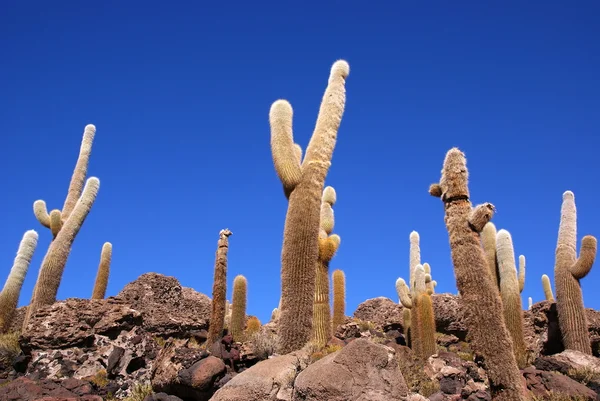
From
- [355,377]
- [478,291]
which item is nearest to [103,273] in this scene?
[355,377]

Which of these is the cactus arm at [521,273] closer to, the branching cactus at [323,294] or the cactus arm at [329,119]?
the branching cactus at [323,294]

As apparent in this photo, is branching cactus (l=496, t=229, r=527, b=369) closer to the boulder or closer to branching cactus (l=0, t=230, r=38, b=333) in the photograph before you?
the boulder

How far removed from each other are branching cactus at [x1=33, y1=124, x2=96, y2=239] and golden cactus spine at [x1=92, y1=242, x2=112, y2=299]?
6.31 ft

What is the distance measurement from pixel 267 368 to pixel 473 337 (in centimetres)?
323

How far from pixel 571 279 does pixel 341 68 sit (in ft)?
30.4

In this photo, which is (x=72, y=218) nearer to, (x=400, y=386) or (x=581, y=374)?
(x=400, y=386)

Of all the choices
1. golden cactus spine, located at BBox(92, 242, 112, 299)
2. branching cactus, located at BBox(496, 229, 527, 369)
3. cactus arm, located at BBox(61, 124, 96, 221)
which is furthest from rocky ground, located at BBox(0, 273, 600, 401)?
cactus arm, located at BBox(61, 124, 96, 221)

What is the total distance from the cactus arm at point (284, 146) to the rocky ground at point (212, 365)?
336 cm

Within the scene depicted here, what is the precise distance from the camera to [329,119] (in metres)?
11.0

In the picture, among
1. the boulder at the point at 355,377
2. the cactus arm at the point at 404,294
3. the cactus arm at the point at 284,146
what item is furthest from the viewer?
the cactus arm at the point at 404,294

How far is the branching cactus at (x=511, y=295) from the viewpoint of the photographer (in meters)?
12.5

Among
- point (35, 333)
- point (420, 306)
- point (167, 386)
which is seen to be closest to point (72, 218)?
point (35, 333)

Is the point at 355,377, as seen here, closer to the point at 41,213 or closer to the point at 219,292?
the point at 219,292

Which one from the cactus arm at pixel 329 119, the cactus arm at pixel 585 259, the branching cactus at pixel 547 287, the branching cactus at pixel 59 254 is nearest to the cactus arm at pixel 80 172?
the branching cactus at pixel 59 254
